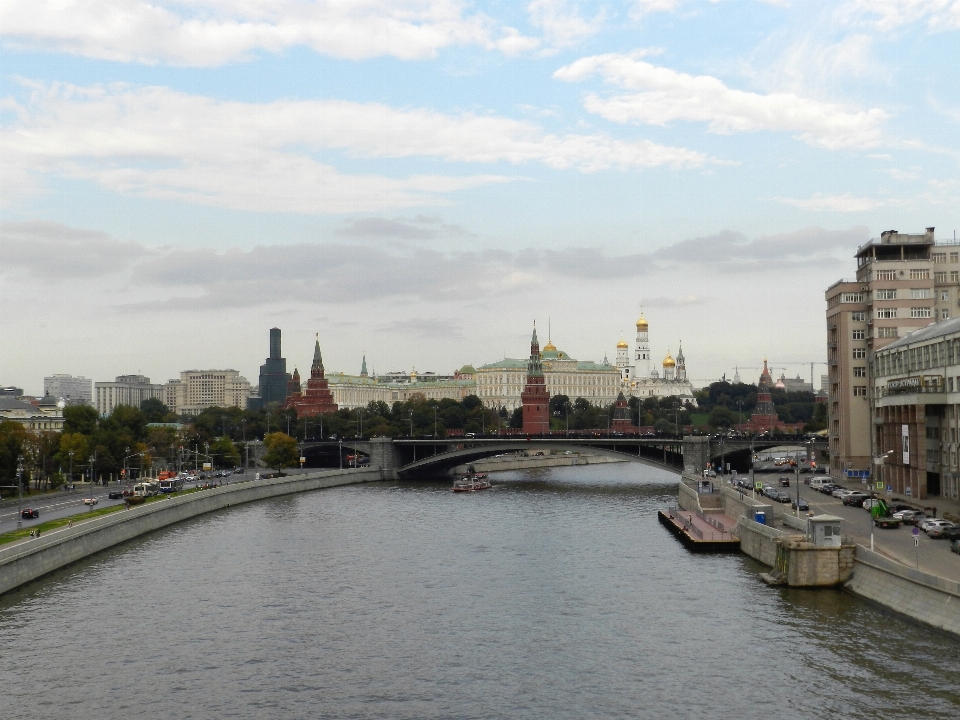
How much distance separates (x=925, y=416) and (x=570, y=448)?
57943 mm

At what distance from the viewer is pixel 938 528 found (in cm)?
5509

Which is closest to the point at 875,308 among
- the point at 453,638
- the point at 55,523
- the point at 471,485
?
the point at 471,485

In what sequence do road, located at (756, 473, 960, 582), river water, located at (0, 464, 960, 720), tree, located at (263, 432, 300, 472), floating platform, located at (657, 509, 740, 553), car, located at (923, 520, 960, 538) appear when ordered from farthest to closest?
tree, located at (263, 432, 300, 472), floating platform, located at (657, 509, 740, 553), car, located at (923, 520, 960, 538), road, located at (756, 473, 960, 582), river water, located at (0, 464, 960, 720)

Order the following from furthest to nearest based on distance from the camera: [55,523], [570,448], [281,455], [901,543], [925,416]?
[281,455] < [570,448] < [925,416] < [55,523] < [901,543]

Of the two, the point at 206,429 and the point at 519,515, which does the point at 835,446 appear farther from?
the point at 206,429

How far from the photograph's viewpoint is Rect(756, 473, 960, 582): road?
1821 inches

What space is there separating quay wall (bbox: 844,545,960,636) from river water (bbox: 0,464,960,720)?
815mm

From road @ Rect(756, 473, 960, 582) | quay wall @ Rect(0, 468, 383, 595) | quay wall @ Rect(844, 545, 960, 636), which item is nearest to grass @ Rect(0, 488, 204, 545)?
quay wall @ Rect(0, 468, 383, 595)

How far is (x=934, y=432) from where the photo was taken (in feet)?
246

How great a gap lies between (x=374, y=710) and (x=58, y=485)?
8335 centimetres

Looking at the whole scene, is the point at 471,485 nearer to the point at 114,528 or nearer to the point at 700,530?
the point at 700,530

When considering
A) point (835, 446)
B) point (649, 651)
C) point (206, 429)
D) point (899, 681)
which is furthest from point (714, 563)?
point (206, 429)

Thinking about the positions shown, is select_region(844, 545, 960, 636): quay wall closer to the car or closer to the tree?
the car

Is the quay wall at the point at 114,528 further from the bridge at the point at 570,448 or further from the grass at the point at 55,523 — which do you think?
the bridge at the point at 570,448
